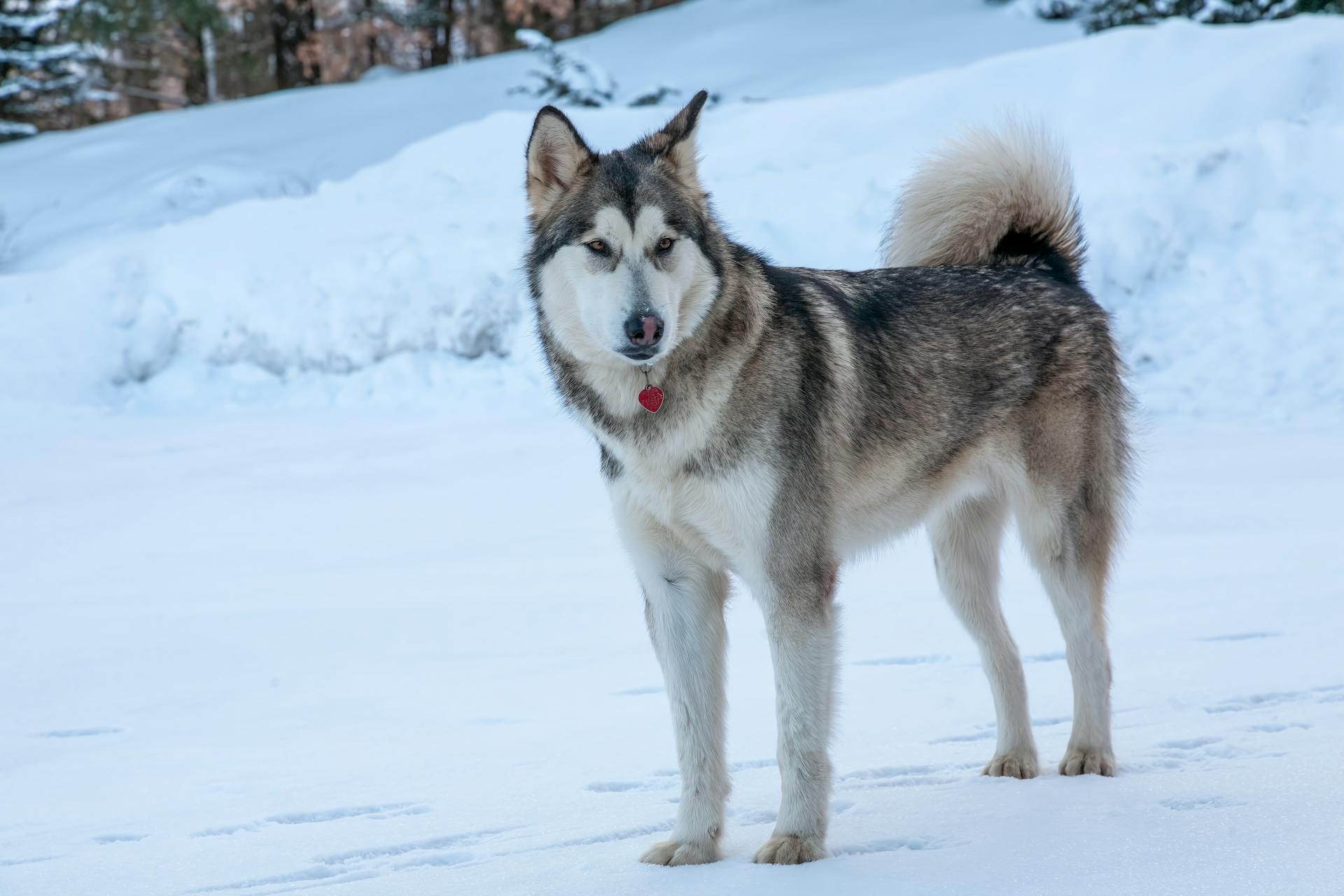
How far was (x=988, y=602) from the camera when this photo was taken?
4352 mm

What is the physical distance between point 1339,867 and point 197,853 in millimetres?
2917

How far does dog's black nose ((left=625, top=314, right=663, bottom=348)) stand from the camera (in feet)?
10.4

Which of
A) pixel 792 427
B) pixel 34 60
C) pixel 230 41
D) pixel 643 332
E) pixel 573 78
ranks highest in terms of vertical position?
pixel 230 41

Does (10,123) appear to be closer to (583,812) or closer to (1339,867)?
(583,812)

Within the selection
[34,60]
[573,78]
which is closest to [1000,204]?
[573,78]

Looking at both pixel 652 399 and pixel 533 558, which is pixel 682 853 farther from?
pixel 533 558

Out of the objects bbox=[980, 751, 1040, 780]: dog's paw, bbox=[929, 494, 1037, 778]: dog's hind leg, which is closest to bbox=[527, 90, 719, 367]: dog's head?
bbox=[929, 494, 1037, 778]: dog's hind leg

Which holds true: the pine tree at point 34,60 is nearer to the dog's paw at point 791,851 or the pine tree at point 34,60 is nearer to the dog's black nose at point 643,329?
the dog's black nose at point 643,329

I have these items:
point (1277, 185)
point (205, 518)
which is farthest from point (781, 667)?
point (1277, 185)

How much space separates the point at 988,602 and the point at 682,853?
59.2 inches

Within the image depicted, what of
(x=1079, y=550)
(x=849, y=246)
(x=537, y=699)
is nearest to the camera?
(x=1079, y=550)

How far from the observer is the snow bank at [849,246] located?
9328 millimetres

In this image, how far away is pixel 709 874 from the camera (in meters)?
3.26

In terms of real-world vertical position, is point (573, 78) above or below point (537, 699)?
above
